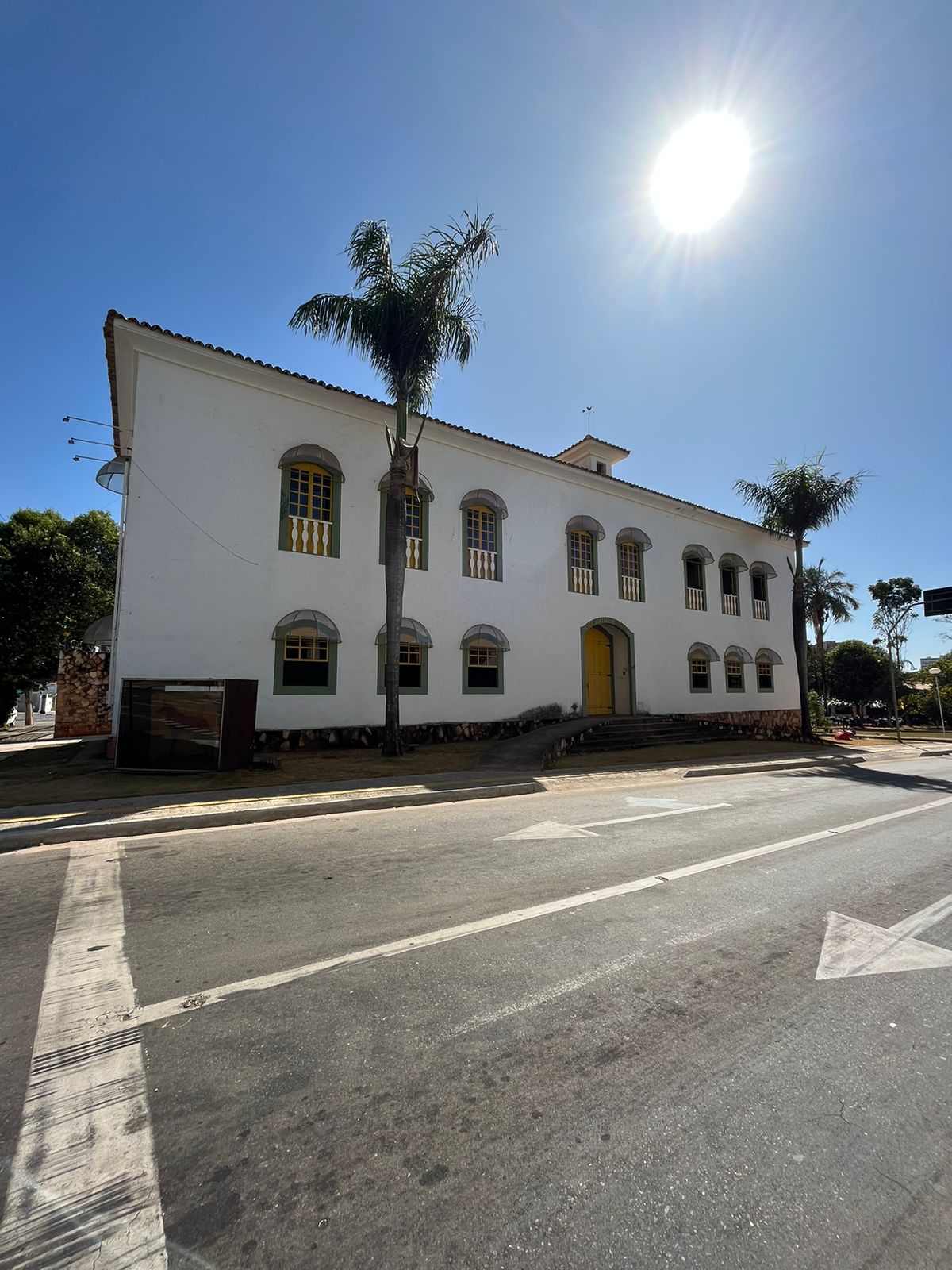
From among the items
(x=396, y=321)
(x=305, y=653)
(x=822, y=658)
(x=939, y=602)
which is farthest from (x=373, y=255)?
(x=822, y=658)

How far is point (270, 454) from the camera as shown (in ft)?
44.4

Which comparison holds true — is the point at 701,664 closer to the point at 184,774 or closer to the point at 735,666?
the point at 735,666

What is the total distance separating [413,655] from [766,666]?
681 inches

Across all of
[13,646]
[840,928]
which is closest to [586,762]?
[840,928]

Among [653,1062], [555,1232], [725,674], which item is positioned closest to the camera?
[555,1232]

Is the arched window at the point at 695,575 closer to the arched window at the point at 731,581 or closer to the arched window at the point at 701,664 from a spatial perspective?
the arched window at the point at 731,581

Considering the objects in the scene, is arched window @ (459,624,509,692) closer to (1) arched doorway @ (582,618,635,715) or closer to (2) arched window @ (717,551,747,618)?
(1) arched doorway @ (582,618,635,715)

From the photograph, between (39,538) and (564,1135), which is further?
(39,538)

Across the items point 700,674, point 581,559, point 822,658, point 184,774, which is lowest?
point 184,774

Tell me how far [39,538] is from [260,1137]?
3248 centimetres

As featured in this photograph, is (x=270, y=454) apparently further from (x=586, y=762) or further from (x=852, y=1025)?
(x=852, y=1025)

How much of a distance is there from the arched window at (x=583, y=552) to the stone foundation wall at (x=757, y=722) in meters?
5.66

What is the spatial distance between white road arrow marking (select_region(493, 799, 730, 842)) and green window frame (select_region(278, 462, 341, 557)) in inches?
367

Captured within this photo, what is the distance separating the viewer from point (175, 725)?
9930mm
